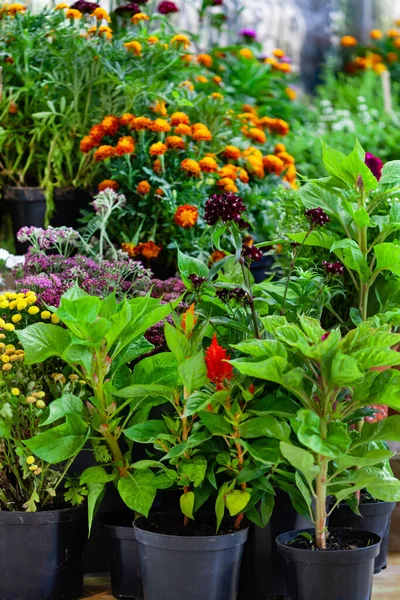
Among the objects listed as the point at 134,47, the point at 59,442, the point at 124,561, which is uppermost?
the point at 134,47

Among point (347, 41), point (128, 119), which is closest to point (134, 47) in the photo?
point (128, 119)

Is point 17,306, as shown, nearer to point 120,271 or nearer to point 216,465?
point 120,271

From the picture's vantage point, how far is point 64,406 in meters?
2.09

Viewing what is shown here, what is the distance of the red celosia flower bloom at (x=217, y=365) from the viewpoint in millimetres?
1900

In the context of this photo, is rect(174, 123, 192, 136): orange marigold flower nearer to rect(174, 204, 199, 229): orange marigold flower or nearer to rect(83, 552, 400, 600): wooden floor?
rect(174, 204, 199, 229): orange marigold flower

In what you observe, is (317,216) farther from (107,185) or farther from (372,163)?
(107,185)

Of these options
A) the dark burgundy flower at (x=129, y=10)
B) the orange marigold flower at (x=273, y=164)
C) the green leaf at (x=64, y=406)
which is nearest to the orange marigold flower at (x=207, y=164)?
the orange marigold flower at (x=273, y=164)

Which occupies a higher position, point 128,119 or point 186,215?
point 128,119

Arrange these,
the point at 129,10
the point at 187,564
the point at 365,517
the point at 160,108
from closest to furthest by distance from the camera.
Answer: the point at 187,564, the point at 365,517, the point at 160,108, the point at 129,10

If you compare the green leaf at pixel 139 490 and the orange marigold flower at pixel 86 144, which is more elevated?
the orange marigold flower at pixel 86 144

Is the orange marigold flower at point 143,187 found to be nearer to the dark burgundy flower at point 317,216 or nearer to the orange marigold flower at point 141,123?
the orange marigold flower at point 141,123

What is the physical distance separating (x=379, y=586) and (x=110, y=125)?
72.9 inches

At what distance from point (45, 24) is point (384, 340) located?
2.36 metres

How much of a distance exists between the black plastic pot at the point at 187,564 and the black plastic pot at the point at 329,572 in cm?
14
